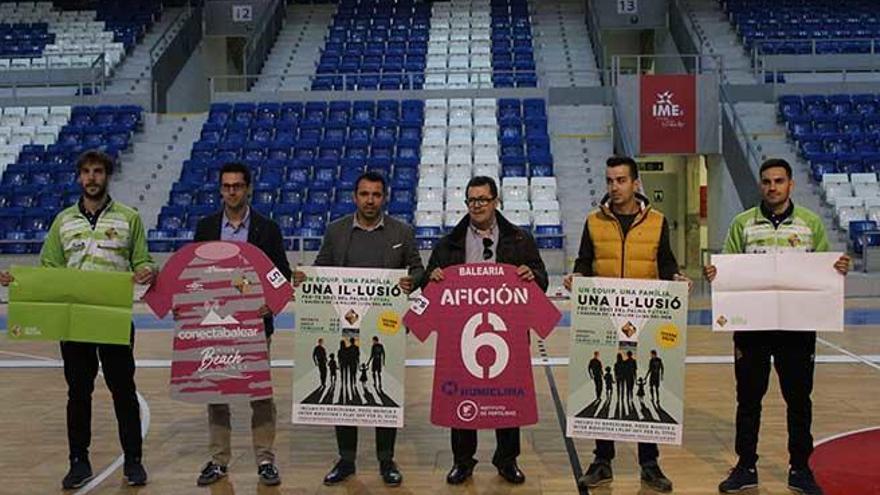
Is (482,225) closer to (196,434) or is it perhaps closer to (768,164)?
(768,164)

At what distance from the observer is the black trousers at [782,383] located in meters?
4.48

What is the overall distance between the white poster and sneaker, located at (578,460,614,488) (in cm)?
92

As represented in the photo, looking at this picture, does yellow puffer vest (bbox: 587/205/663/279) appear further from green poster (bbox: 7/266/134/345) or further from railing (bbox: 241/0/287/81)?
railing (bbox: 241/0/287/81)

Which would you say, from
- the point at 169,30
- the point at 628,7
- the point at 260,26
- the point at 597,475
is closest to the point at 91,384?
the point at 597,475

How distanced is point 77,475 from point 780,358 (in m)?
3.65

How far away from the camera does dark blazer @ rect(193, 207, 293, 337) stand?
4.74m

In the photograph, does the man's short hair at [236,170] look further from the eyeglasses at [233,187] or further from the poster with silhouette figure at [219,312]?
the poster with silhouette figure at [219,312]

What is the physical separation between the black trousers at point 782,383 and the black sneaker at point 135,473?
3062 mm

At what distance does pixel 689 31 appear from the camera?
2009 centimetres

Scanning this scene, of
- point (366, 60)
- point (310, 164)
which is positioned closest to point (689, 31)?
point (366, 60)

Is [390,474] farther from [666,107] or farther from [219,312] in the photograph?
[666,107]

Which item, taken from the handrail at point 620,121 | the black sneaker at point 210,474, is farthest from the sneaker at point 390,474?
the handrail at point 620,121

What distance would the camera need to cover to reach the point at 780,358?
14.9ft

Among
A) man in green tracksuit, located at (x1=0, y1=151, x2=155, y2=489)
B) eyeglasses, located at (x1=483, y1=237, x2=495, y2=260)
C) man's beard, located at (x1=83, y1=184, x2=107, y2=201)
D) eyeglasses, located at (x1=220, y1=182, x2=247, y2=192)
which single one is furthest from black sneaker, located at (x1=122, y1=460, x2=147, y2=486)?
eyeglasses, located at (x1=483, y1=237, x2=495, y2=260)
